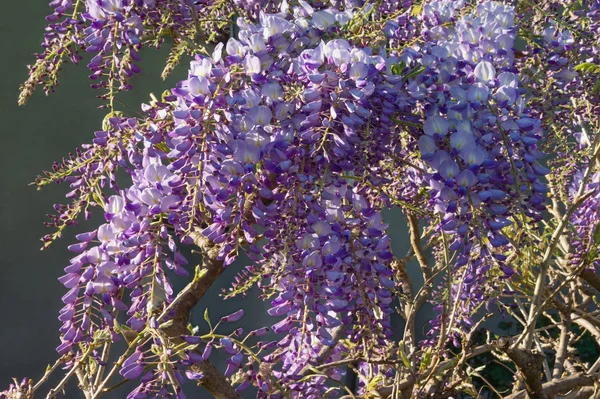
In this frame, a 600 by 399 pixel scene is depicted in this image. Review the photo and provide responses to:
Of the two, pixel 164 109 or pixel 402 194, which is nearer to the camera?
pixel 164 109

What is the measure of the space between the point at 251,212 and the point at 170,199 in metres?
0.12

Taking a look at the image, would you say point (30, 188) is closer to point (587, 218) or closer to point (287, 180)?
point (587, 218)

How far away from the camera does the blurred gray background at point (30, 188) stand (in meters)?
2.96

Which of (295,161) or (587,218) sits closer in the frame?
(295,161)

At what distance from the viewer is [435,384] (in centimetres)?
142

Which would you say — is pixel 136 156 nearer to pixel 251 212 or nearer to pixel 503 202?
pixel 251 212

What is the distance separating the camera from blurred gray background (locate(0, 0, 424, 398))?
9.72 ft

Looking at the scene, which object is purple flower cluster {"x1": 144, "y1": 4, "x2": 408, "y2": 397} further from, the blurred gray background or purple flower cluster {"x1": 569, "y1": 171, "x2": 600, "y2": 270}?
the blurred gray background

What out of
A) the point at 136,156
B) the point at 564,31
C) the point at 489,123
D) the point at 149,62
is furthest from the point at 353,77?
the point at 149,62

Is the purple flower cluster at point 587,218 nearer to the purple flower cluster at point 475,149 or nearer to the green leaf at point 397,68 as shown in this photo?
the purple flower cluster at point 475,149

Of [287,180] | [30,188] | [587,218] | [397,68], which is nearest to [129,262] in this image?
[287,180]

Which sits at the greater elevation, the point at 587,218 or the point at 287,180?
the point at 287,180

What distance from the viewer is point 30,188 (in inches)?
118

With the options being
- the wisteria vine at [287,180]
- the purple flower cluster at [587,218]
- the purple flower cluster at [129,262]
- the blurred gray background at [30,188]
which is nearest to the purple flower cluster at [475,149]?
the wisteria vine at [287,180]
